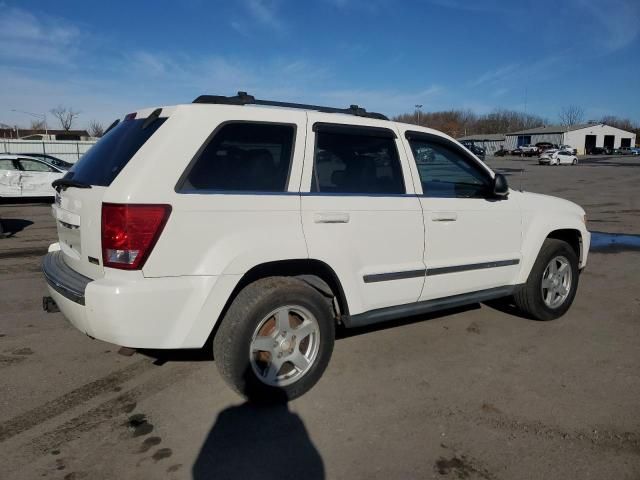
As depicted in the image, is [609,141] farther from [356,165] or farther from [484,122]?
[356,165]

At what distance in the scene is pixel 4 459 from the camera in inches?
109

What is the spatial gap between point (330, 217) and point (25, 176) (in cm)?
1518

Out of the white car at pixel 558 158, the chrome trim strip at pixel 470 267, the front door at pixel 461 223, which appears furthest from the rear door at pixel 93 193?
the white car at pixel 558 158

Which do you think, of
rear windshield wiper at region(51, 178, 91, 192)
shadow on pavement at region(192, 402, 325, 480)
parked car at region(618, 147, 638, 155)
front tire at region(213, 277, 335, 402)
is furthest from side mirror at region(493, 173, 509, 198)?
parked car at region(618, 147, 638, 155)

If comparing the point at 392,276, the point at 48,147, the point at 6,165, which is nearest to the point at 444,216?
the point at 392,276

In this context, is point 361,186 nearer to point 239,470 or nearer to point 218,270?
point 218,270

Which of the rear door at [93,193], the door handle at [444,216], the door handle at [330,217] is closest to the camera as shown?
the rear door at [93,193]

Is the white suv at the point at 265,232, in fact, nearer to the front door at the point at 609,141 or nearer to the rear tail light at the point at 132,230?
the rear tail light at the point at 132,230

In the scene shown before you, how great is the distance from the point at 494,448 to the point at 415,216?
167 cm

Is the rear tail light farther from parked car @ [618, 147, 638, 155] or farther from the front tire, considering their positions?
parked car @ [618, 147, 638, 155]

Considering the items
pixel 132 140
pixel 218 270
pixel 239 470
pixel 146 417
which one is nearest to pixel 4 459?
pixel 146 417

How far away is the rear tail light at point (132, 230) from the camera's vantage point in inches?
112

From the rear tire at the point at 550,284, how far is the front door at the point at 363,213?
4.97ft

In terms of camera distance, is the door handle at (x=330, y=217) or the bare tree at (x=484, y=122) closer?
the door handle at (x=330, y=217)
